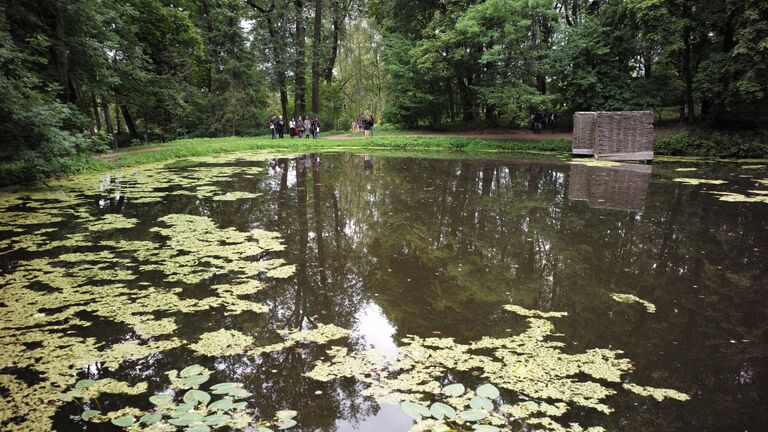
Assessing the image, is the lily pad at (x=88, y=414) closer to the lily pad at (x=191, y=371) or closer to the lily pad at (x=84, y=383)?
the lily pad at (x=84, y=383)

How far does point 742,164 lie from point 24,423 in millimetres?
20544

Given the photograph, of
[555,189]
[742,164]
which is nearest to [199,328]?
[555,189]

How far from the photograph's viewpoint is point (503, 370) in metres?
3.42

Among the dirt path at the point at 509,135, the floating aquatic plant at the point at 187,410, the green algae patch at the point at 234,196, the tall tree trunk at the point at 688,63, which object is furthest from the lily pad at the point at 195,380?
the tall tree trunk at the point at 688,63

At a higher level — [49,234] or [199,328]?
[49,234]

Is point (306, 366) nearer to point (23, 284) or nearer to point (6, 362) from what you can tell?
point (6, 362)

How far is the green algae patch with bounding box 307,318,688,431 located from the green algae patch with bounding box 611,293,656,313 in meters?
1.22

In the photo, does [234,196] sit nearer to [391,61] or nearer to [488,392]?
[488,392]

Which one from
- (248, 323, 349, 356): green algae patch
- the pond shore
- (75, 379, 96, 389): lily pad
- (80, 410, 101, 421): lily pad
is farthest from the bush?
(80, 410, 101, 421): lily pad

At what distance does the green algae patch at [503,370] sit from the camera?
9.95 feet

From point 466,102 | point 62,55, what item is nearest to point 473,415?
point 62,55

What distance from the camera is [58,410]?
2893 millimetres

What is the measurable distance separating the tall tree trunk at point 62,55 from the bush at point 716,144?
2280cm

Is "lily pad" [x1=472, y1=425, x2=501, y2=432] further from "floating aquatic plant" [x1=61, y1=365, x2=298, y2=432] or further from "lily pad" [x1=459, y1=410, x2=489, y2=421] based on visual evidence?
"floating aquatic plant" [x1=61, y1=365, x2=298, y2=432]
